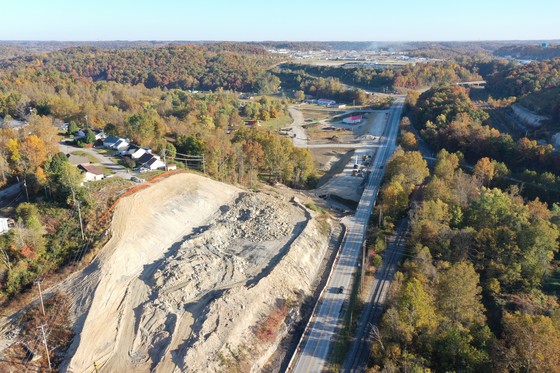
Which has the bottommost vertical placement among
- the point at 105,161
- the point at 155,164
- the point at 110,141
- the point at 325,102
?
the point at 325,102

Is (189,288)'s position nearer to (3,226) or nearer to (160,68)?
(3,226)

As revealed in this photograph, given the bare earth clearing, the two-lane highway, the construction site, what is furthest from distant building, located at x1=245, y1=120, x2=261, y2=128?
the bare earth clearing

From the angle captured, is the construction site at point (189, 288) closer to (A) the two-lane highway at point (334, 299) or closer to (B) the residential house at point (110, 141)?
(A) the two-lane highway at point (334, 299)

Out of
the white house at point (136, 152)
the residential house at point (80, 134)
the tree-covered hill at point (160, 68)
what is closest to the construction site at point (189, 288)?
the white house at point (136, 152)

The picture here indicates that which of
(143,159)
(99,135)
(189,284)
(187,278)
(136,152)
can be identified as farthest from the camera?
(99,135)

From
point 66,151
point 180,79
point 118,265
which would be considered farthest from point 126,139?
point 180,79

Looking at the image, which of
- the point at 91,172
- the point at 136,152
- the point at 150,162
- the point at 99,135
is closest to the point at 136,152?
the point at 136,152

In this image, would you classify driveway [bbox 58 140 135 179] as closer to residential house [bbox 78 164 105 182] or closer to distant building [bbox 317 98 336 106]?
residential house [bbox 78 164 105 182]
